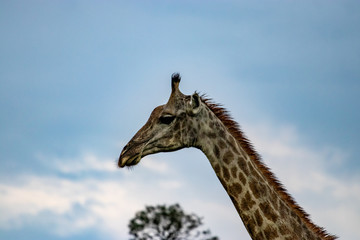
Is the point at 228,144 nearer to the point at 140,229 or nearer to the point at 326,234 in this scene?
the point at 326,234

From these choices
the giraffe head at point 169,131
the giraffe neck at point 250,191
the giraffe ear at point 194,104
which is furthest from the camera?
the giraffe ear at point 194,104

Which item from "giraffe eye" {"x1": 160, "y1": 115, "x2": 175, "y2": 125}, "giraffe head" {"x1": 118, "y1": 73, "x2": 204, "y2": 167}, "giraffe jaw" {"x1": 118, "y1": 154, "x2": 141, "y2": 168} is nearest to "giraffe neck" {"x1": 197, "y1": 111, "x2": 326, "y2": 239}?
"giraffe head" {"x1": 118, "y1": 73, "x2": 204, "y2": 167}

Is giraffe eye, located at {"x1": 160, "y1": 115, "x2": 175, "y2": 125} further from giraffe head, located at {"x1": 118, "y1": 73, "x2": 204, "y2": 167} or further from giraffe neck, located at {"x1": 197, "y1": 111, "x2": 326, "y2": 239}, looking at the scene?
giraffe neck, located at {"x1": 197, "y1": 111, "x2": 326, "y2": 239}

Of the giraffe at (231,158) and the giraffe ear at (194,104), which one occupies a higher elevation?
the giraffe ear at (194,104)

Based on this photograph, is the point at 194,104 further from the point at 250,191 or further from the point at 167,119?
the point at 250,191

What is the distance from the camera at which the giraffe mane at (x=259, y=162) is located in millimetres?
10812

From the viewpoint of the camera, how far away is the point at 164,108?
11.4 m

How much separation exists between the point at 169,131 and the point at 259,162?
1755mm

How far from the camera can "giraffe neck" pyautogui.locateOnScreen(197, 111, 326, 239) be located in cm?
1041

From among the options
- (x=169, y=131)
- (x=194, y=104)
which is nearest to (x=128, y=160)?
(x=169, y=131)


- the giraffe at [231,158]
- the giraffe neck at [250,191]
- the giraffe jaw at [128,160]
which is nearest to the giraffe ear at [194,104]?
the giraffe at [231,158]

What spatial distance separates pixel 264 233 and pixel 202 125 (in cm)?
223

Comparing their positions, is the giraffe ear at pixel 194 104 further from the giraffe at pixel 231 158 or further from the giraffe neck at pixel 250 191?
the giraffe neck at pixel 250 191

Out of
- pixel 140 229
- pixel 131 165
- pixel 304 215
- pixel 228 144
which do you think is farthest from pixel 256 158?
pixel 140 229
